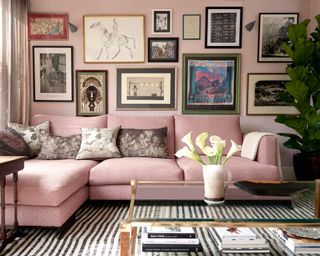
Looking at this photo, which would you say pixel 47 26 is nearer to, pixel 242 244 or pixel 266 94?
pixel 266 94

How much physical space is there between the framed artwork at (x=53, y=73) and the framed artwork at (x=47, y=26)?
135 mm

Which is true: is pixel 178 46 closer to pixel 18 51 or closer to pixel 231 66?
pixel 231 66

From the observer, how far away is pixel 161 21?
345 centimetres

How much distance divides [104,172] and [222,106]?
5.75 ft

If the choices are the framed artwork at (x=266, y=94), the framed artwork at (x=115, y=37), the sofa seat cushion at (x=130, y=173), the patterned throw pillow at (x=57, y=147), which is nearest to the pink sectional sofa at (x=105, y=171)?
the sofa seat cushion at (x=130, y=173)

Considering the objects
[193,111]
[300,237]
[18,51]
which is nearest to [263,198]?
[300,237]

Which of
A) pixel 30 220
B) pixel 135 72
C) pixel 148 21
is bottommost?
pixel 30 220

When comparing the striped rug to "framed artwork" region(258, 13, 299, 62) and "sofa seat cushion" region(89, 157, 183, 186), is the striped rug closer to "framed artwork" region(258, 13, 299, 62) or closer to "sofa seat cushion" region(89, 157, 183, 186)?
"sofa seat cushion" region(89, 157, 183, 186)

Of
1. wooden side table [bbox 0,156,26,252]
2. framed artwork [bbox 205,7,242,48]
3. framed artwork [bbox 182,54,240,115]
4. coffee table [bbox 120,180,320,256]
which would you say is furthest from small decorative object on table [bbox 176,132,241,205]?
framed artwork [bbox 205,7,242,48]

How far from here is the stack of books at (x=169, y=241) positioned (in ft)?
4.52

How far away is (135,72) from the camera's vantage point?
3480mm

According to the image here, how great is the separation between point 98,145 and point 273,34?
2.48 m

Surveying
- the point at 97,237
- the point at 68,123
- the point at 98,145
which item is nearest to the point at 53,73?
the point at 68,123

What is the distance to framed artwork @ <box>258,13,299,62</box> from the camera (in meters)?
3.45
